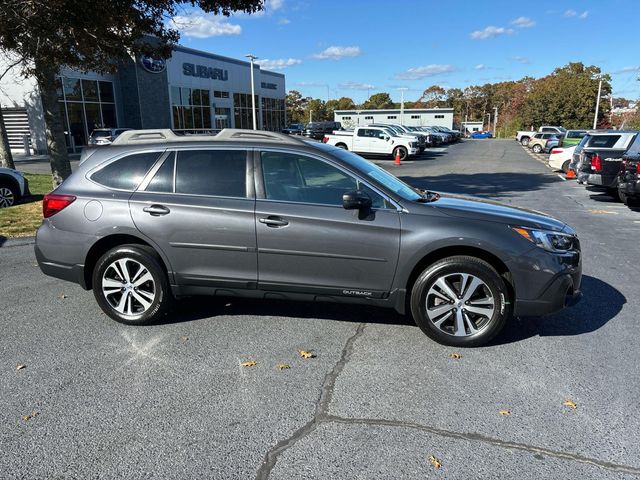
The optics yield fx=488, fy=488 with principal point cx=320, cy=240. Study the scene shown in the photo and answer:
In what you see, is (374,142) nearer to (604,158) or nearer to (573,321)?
(604,158)

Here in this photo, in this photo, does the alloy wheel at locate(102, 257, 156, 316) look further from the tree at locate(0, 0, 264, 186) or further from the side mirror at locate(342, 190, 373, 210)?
the tree at locate(0, 0, 264, 186)

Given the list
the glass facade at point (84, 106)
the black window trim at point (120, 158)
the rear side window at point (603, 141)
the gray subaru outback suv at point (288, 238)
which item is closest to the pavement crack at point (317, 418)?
the gray subaru outback suv at point (288, 238)

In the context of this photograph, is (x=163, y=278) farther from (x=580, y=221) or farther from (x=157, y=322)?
(x=580, y=221)

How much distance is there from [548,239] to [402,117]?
81.9 m

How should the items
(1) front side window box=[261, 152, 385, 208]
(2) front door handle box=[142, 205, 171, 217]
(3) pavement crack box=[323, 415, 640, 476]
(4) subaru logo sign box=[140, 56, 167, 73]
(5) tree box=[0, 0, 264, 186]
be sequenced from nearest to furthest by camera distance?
(3) pavement crack box=[323, 415, 640, 476]
(1) front side window box=[261, 152, 385, 208]
(2) front door handle box=[142, 205, 171, 217]
(5) tree box=[0, 0, 264, 186]
(4) subaru logo sign box=[140, 56, 167, 73]

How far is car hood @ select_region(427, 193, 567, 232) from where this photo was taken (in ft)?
13.4

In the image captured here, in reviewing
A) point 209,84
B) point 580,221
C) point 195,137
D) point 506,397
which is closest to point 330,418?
point 506,397

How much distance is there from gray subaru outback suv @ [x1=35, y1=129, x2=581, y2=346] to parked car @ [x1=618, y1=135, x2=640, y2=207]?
26.8 ft

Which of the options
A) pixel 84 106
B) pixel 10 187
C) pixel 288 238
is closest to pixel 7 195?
pixel 10 187

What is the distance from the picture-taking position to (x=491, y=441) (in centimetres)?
288

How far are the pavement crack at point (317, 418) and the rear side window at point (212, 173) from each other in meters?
1.66

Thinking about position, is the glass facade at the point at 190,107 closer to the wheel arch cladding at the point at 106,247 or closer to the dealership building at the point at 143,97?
the dealership building at the point at 143,97

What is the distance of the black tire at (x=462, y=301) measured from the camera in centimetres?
398

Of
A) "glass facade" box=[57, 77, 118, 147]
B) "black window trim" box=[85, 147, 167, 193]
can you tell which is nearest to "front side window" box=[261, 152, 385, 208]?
"black window trim" box=[85, 147, 167, 193]
